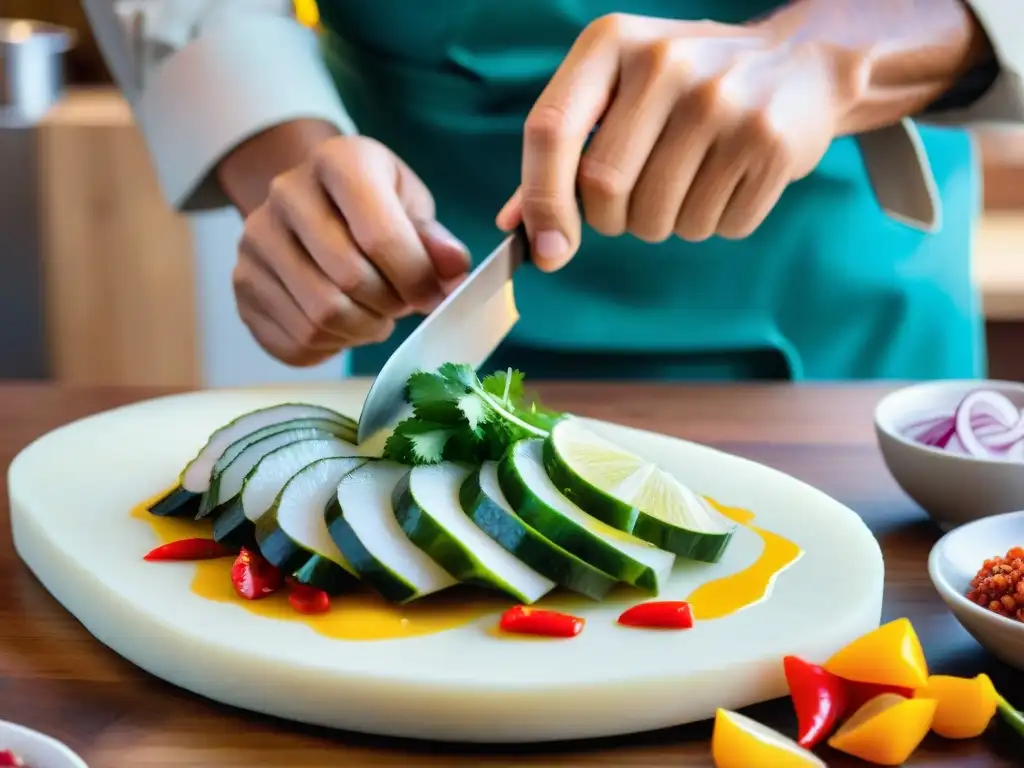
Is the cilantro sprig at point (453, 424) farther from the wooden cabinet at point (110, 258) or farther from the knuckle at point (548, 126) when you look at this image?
the wooden cabinet at point (110, 258)

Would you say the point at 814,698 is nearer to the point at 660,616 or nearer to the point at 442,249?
the point at 660,616

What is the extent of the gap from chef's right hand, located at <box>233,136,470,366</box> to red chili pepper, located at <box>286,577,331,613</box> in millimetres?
589

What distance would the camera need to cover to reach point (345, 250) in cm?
173

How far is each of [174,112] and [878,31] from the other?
3.65 ft

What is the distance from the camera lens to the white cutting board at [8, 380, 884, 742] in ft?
3.57

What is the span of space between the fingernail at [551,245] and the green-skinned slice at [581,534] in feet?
1.16

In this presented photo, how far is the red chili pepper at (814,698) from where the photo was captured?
107cm

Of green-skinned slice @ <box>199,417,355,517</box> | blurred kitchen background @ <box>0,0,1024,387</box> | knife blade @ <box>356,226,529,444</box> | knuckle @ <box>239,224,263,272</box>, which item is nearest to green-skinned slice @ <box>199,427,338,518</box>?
green-skinned slice @ <box>199,417,355,517</box>

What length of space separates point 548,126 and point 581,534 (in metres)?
0.50

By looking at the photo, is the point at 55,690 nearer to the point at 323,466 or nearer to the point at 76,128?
the point at 323,466

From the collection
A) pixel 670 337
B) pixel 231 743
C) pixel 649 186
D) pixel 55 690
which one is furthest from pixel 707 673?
pixel 670 337

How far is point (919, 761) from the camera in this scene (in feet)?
3.47

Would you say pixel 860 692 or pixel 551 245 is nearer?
pixel 860 692

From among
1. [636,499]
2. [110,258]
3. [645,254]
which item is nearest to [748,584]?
[636,499]
